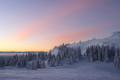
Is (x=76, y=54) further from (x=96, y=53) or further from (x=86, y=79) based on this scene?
(x=86, y=79)

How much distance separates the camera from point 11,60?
10844cm

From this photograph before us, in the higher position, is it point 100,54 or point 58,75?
point 100,54

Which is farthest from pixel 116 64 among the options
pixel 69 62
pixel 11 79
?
pixel 11 79

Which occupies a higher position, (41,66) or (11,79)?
(11,79)

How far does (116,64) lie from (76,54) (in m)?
31.2

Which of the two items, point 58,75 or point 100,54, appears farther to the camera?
point 100,54

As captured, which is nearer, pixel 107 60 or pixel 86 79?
pixel 86 79

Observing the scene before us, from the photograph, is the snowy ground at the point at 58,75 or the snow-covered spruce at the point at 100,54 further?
the snow-covered spruce at the point at 100,54

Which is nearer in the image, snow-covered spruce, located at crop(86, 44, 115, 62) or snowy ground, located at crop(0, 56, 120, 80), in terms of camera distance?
snowy ground, located at crop(0, 56, 120, 80)

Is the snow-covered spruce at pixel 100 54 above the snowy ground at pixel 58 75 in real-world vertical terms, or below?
above

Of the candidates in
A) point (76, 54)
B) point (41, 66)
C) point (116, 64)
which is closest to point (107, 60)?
point (116, 64)

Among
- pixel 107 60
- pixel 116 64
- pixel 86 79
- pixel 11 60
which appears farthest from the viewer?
pixel 11 60

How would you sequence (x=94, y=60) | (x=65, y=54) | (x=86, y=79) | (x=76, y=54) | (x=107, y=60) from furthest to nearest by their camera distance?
1. (x=65, y=54)
2. (x=76, y=54)
3. (x=94, y=60)
4. (x=107, y=60)
5. (x=86, y=79)

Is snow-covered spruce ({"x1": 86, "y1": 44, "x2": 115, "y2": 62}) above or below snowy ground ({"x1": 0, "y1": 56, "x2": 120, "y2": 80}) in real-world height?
above
